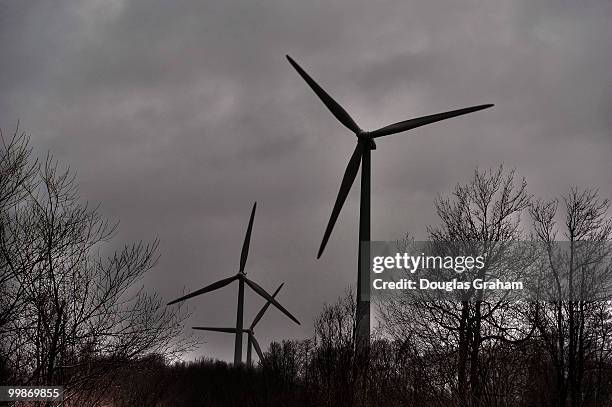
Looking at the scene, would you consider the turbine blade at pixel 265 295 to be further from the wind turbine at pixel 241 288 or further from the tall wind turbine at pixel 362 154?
the tall wind turbine at pixel 362 154

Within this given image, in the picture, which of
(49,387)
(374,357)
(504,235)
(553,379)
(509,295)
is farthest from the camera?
(504,235)

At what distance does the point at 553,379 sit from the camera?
14492 millimetres

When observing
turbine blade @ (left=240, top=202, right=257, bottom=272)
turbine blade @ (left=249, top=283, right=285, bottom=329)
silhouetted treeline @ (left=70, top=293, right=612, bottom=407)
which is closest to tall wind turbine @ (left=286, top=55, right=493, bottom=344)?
silhouetted treeline @ (left=70, top=293, right=612, bottom=407)

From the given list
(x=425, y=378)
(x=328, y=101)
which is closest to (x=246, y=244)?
(x=328, y=101)

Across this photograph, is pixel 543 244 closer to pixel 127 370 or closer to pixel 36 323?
pixel 127 370

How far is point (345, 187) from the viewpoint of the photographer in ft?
79.7

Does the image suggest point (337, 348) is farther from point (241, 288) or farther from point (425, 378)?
point (241, 288)

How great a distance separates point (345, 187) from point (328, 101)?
4064 mm

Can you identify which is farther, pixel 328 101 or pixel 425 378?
pixel 328 101

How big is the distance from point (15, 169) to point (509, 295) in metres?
17.1

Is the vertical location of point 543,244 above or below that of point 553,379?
above

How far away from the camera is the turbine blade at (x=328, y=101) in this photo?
26078 mm

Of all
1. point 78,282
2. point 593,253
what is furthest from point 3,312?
point 593,253

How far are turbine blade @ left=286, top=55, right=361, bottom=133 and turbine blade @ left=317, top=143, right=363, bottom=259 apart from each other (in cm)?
124
